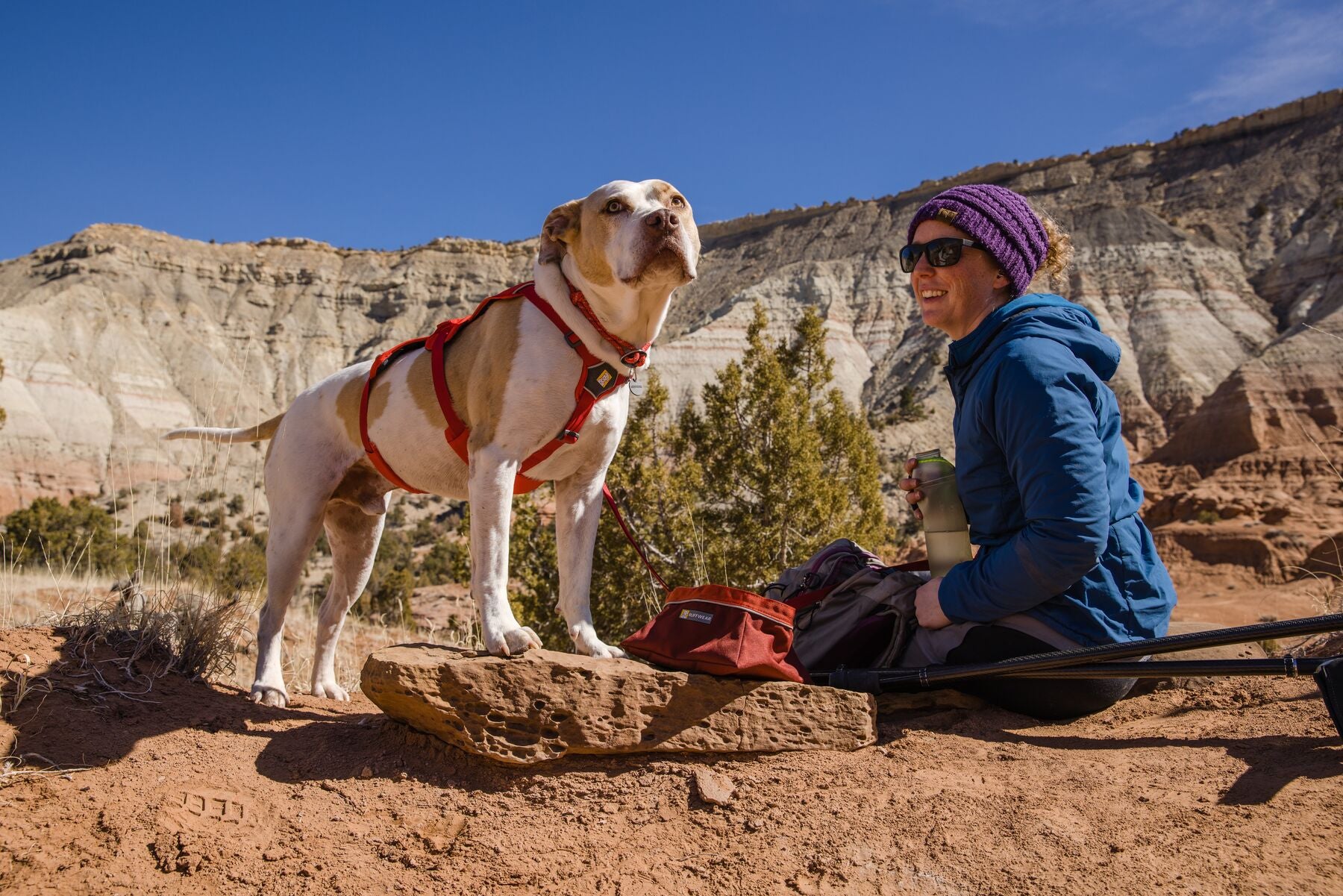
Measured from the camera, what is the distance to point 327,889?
2.44 metres

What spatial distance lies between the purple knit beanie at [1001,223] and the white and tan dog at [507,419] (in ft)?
3.00

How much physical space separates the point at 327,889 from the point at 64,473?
4321 cm

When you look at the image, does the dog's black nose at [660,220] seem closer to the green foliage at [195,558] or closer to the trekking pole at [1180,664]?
the trekking pole at [1180,664]

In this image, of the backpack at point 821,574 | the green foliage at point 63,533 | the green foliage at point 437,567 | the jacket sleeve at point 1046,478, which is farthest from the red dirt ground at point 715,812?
the green foliage at point 437,567

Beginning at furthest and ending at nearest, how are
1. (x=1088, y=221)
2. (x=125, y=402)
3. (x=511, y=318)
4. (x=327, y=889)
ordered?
(x=1088, y=221) → (x=125, y=402) → (x=511, y=318) → (x=327, y=889)

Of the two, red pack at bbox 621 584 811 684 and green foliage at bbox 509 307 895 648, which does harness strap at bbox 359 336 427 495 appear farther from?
green foliage at bbox 509 307 895 648

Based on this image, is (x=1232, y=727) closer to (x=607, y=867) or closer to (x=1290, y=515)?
(x=607, y=867)

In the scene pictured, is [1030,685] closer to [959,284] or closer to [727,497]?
[959,284]

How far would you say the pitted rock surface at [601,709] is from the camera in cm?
291

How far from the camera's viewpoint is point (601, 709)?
9.61 feet

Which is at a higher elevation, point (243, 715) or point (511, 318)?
point (511, 318)

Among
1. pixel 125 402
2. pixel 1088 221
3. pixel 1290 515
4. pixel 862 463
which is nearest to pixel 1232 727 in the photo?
pixel 862 463

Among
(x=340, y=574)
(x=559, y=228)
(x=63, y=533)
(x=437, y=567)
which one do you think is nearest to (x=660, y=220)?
(x=559, y=228)

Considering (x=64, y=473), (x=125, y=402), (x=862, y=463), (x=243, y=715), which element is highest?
(x=125, y=402)
